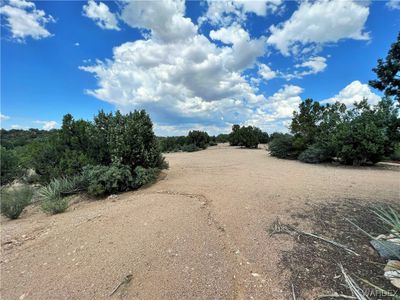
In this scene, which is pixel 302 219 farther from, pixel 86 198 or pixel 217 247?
pixel 86 198

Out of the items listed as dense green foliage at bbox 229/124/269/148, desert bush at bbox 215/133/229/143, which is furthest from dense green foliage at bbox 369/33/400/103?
desert bush at bbox 215/133/229/143

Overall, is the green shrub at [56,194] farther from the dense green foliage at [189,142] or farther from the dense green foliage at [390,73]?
the dense green foliage at [189,142]

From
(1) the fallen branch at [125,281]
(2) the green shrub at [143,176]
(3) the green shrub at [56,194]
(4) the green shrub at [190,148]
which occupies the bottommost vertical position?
(1) the fallen branch at [125,281]

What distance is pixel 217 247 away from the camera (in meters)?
2.96

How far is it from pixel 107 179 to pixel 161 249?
3852 millimetres

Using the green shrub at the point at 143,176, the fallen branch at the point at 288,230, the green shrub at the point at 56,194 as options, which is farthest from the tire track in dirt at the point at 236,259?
the green shrub at the point at 56,194

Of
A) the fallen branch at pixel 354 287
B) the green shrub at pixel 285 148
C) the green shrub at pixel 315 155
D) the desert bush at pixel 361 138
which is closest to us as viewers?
the fallen branch at pixel 354 287

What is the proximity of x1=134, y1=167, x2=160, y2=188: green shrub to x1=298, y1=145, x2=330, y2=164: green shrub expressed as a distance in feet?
30.0

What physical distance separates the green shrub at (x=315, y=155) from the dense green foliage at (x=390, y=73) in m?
7.50

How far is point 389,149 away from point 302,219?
9217 mm

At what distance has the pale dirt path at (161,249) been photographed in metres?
2.28

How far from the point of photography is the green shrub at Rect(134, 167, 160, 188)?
257 inches

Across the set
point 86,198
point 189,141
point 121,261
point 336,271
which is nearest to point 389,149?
point 336,271

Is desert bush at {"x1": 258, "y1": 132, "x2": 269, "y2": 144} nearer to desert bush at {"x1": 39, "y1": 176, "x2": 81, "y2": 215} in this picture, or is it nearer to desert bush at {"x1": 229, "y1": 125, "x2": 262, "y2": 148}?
desert bush at {"x1": 229, "y1": 125, "x2": 262, "y2": 148}
